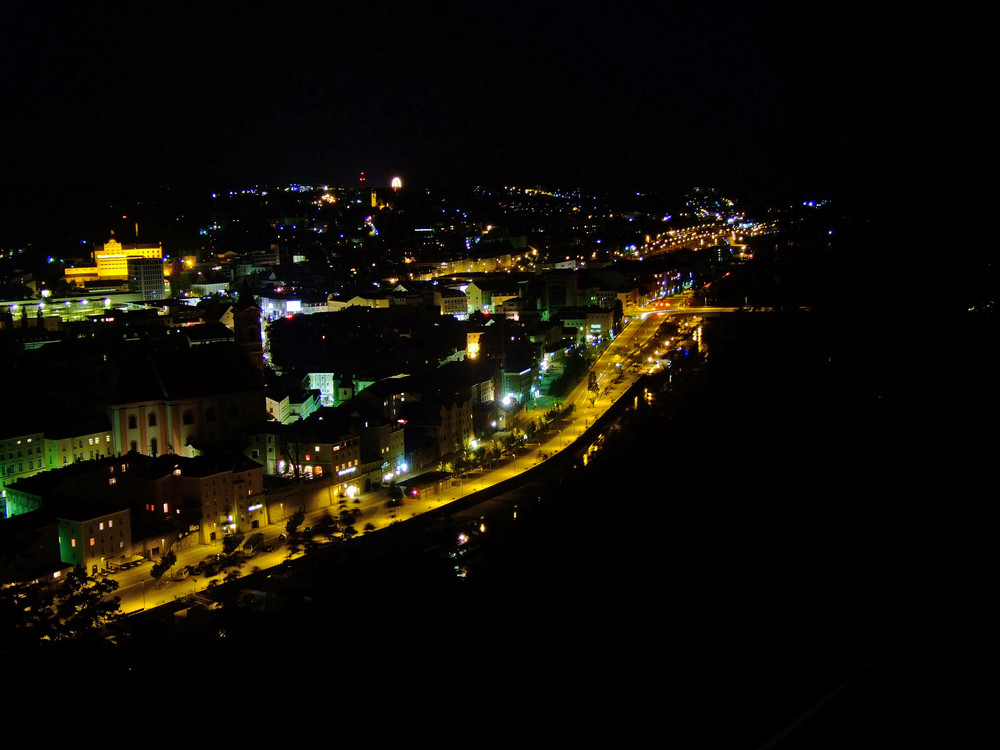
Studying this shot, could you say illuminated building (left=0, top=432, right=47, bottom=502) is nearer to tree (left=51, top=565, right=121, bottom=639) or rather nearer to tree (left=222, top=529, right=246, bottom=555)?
tree (left=51, top=565, right=121, bottom=639)

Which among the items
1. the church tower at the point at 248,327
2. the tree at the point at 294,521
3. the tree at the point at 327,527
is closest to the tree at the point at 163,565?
the tree at the point at 294,521

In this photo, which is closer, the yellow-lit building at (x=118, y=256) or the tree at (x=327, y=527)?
the tree at (x=327, y=527)

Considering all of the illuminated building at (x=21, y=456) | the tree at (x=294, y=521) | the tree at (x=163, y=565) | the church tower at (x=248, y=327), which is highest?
the church tower at (x=248, y=327)

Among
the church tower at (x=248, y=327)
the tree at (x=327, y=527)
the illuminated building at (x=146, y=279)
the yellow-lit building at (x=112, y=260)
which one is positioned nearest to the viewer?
the tree at (x=327, y=527)

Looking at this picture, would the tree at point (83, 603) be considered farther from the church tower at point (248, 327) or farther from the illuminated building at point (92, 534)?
the church tower at point (248, 327)

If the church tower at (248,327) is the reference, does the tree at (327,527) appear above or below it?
below

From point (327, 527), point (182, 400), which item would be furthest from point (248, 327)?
point (327, 527)

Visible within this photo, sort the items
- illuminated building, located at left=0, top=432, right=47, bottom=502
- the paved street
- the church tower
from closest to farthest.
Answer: the paved street → illuminated building, located at left=0, top=432, right=47, bottom=502 → the church tower

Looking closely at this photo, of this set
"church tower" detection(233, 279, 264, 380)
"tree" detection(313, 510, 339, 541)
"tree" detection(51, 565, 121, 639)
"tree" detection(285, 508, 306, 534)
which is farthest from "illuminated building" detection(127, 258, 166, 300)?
"tree" detection(51, 565, 121, 639)

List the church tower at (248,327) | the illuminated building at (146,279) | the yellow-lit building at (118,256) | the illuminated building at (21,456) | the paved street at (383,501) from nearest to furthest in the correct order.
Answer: the paved street at (383,501)
the illuminated building at (21,456)
the church tower at (248,327)
the illuminated building at (146,279)
the yellow-lit building at (118,256)

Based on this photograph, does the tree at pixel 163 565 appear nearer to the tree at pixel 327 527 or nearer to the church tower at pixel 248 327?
the tree at pixel 327 527

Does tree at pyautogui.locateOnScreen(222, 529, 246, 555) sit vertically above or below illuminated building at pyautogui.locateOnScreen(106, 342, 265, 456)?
below
